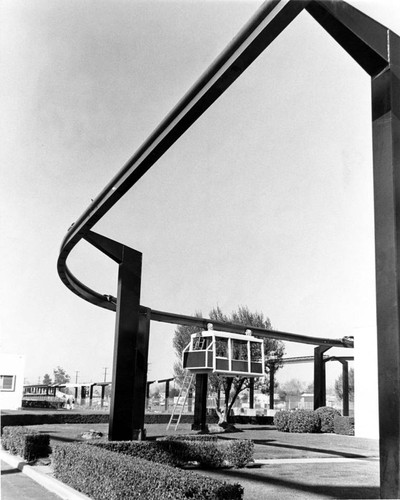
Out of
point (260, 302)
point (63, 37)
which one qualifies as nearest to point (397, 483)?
point (63, 37)

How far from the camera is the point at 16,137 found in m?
7.23

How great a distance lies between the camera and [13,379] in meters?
41.6

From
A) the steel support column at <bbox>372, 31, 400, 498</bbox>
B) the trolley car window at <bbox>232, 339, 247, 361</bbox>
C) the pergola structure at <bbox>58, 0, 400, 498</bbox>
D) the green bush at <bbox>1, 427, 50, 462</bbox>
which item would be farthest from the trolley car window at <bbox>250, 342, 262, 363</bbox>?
the steel support column at <bbox>372, 31, 400, 498</bbox>

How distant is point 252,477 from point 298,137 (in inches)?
285

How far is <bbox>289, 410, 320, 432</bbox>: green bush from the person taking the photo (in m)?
25.4

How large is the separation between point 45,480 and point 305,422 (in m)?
17.7

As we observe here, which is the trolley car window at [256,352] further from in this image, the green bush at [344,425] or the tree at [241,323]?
the tree at [241,323]

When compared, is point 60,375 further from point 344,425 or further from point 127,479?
point 127,479

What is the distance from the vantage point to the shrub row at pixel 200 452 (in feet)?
39.6

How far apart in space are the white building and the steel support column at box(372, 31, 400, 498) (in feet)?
131

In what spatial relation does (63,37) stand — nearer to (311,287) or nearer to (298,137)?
(298,137)

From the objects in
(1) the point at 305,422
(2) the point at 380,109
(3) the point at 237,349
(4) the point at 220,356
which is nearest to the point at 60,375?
(1) the point at 305,422

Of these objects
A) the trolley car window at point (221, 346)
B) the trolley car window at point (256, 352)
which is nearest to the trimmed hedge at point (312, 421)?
the trolley car window at point (256, 352)

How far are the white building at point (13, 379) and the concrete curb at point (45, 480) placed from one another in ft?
95.7
